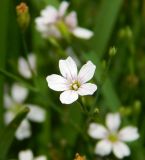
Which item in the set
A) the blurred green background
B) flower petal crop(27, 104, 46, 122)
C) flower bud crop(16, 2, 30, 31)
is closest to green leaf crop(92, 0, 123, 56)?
the blurred green background

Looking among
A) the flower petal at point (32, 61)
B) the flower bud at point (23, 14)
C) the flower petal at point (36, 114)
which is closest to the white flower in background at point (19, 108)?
the flower petal at point (36, 114)

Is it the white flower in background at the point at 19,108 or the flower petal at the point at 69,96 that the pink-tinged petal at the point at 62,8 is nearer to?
the white flower in background at the point at 19,108

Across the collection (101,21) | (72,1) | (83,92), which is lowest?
(83,92)

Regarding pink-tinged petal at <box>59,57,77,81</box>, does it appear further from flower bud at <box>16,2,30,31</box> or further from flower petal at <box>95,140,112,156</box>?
flower petal at <box>95,140,112,156</box>

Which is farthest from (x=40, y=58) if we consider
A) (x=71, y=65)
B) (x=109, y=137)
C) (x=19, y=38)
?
(x=71, y=65)

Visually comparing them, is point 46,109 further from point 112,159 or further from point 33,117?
point 112,159

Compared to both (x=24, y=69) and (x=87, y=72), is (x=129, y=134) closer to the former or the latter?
(x=87, y=72)

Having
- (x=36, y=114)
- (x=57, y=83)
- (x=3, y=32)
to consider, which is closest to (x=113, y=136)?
(x=36, y=114)
